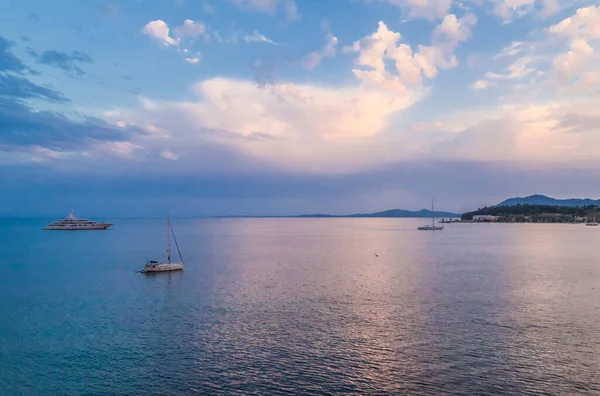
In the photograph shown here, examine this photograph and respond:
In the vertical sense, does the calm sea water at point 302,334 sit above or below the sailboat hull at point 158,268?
below

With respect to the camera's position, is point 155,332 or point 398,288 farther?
point 398,288

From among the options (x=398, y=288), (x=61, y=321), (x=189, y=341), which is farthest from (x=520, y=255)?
(x=61, y=321)

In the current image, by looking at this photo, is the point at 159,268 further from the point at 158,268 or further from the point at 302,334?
the point at 302,334

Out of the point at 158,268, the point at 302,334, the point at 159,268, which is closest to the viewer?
the point at 302,334

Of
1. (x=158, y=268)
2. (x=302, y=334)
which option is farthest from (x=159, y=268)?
(x=302, y=334)

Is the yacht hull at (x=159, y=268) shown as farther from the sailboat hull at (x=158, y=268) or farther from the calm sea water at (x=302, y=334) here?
the calm sea water at (x=302, y=334)

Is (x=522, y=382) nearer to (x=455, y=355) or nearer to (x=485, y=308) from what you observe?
(x=455, y=355)

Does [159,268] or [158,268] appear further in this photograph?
[159,268]

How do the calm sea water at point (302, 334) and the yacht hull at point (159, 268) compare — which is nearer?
the calm sea water at point (302, 334)

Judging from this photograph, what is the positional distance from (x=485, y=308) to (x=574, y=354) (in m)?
15.1

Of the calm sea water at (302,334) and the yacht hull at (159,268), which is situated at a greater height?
the yacht hull at (159,268)

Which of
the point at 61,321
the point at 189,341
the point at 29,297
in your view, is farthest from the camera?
the point at 29,297

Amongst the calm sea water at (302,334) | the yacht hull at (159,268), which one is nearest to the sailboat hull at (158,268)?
the yacht hull at (159,268)

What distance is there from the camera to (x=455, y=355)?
108ft
